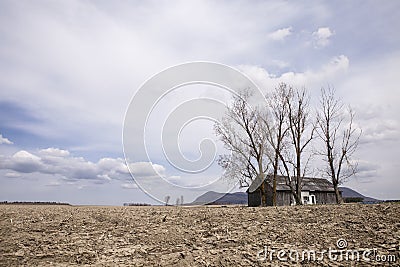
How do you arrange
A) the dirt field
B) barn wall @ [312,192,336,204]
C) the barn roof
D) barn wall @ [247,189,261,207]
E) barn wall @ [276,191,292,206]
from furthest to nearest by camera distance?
barn wall @ [312,192,336,204] < barn wall @ [247,189,261,207] < the barn roof < barn wall @ [276,191,292,206] < the dirt field

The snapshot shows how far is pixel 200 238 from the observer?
376 inches

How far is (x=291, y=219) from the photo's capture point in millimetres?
11281

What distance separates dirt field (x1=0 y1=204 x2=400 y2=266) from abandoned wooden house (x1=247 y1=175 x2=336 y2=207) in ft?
65.2

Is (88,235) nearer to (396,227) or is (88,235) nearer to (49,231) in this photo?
(49,231)

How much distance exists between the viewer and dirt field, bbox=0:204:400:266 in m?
7.68

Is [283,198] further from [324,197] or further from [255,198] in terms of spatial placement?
[324,197]

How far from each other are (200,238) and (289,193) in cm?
2862

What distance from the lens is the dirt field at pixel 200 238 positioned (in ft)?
25.2

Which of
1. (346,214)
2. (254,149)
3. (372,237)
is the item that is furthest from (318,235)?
(254,149)

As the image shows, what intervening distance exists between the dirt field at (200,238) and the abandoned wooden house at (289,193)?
783 inches

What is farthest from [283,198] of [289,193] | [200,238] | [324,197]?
[200,238]

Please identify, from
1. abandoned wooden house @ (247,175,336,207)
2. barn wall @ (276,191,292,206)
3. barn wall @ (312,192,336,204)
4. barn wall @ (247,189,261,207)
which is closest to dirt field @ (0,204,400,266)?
abandoned wooden house @ (247,175,336,207)

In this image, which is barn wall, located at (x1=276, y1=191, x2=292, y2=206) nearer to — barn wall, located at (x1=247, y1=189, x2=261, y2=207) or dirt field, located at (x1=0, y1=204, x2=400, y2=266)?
barn wall, located at (x1=247, y1=189, x2=261, y2=207)

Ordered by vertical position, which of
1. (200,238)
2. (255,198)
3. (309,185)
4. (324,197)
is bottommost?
(200,238)
